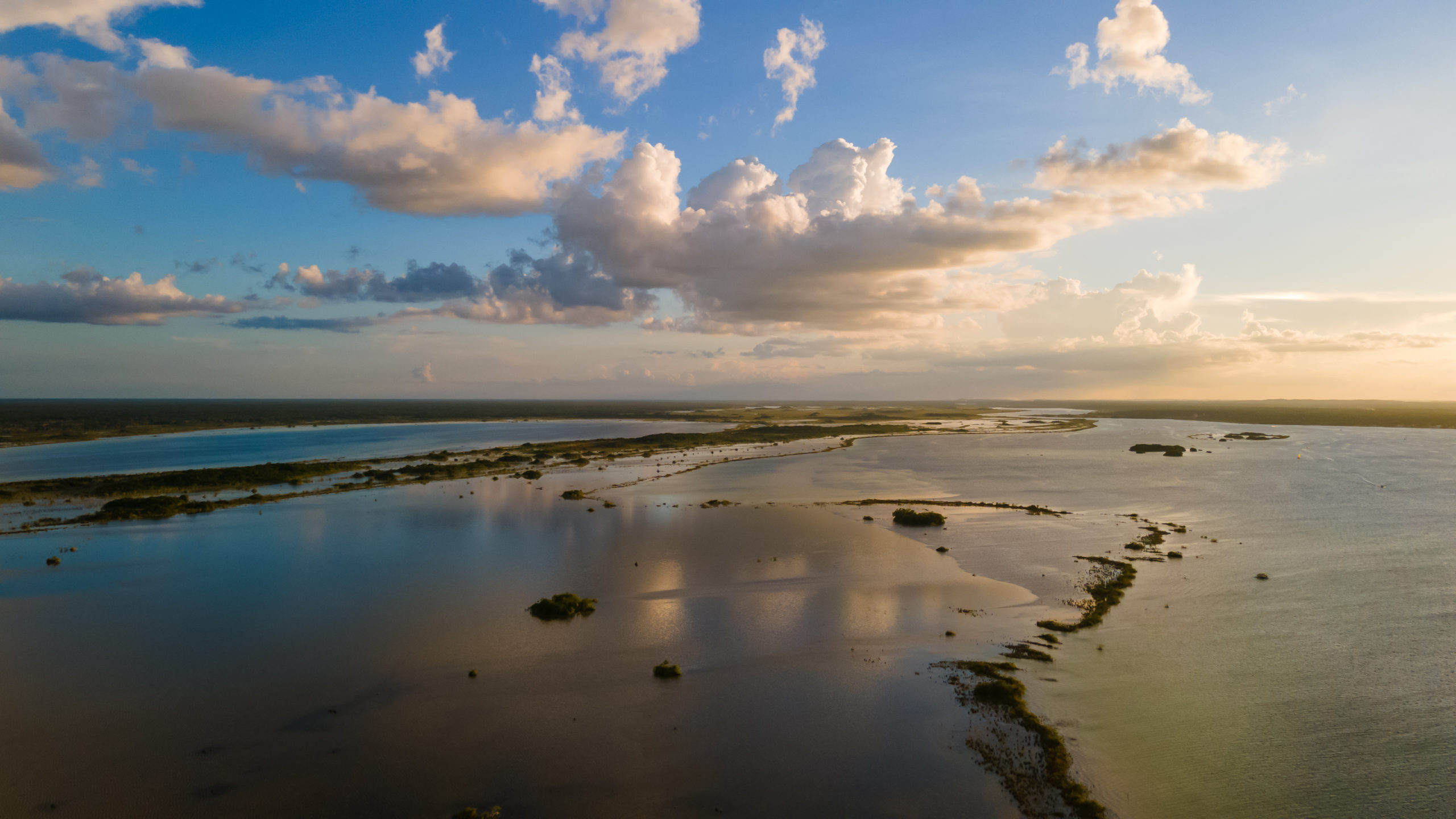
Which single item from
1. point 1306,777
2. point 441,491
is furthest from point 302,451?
point 1306,777

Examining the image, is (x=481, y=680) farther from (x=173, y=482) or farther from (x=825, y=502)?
(x=173, y=482)

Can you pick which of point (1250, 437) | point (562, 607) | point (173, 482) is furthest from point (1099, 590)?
point (1250, 437)

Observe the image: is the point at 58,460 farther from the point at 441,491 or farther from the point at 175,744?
the point at 175,744

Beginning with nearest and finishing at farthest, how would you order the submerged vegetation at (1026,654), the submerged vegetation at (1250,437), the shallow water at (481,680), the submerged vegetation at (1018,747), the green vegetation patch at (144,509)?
the submerged vegetation at (1018,747)
the shallow water at (481,680)
the submerged vegetation at (1026,654)
the green vegetation patch at (144,509)
the submerged vegetation at (1250,437)

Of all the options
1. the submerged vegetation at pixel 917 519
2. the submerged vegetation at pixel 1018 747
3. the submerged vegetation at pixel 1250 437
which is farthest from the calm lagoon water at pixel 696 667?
the submerged vegetation at pixel 1250 437

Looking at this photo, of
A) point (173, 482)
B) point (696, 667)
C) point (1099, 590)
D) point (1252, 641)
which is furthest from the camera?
point (173, 482)

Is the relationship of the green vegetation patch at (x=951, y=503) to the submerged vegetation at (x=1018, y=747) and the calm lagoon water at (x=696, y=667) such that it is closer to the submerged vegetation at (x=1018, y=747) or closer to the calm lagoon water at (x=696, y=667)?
the calm lagoon water at (x=696, y=667)
